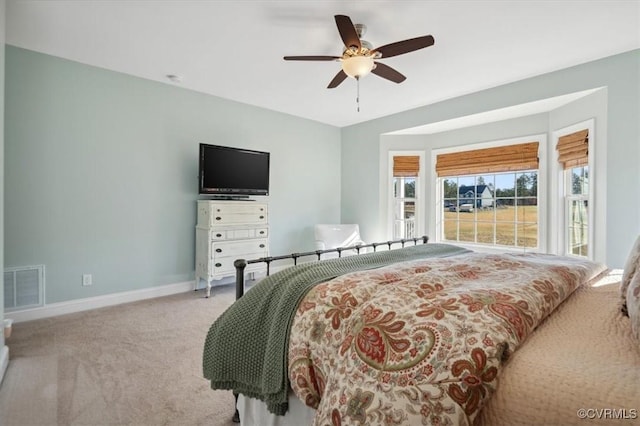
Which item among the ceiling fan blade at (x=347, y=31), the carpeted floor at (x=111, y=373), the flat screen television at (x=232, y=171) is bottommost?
the carpeted floor at (x=111, y=373)

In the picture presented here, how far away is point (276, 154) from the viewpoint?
193 inches

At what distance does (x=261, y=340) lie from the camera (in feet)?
4.18

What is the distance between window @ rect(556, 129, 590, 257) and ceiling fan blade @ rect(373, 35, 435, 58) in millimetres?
2401

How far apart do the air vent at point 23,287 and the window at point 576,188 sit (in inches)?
219

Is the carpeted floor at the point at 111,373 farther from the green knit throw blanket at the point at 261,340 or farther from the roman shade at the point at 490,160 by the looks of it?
the roman shade at the point at 490,160

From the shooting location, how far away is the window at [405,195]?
16.8 feet

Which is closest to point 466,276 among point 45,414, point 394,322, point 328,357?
point 394,322

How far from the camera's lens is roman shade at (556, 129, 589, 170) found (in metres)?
3.39

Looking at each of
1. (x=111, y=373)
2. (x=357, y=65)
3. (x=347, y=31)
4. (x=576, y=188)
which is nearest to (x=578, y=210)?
(x=576, y=188)

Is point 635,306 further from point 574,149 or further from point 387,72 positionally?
point 574,149

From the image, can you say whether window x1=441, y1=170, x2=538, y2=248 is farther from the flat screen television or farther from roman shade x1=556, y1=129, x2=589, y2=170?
the flat screen television

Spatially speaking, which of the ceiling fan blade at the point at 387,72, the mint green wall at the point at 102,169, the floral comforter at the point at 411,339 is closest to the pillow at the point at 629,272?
the floral comforter at the point at 411,339

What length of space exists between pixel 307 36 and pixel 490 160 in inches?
121

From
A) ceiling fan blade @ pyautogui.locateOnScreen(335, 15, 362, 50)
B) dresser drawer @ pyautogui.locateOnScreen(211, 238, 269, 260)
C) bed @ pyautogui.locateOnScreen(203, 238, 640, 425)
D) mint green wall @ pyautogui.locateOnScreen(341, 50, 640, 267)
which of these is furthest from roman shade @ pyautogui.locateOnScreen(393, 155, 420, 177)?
bed @ pyautogui.locateOnScreen(203, 238, 640, 425)
